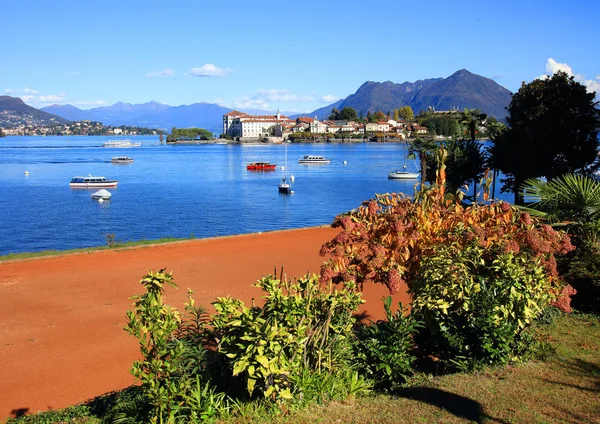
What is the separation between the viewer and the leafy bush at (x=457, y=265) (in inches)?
244

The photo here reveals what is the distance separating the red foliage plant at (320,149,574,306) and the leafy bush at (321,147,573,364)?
0.04 ft

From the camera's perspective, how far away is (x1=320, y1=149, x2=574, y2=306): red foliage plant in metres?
6.39

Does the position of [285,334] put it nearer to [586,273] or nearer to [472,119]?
[586,273]

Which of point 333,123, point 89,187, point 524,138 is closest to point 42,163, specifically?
point 89,187

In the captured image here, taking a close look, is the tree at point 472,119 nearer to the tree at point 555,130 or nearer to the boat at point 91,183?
the tree at point 555,130

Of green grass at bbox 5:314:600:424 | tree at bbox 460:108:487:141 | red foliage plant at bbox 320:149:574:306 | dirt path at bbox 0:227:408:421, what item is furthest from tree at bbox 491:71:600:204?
green grass at bbox 5:314:600:424

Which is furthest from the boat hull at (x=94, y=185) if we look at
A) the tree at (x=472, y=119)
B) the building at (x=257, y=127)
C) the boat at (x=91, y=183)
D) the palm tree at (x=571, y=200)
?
the building at (x=257, y=127)

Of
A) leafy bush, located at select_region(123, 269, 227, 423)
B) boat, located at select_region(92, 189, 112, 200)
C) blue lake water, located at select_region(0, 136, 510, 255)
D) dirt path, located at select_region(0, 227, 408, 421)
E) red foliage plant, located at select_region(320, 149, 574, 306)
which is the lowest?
blue lake water, located at select_region(0, 136, 510, 255)

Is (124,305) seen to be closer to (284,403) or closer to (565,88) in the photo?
(284,403)

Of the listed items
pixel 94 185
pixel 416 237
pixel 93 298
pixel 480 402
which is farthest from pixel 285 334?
pixel 94 185

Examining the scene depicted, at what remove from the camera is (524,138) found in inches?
940

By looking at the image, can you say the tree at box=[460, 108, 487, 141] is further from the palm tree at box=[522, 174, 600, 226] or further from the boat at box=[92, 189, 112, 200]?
the boat at box=[92, 189, 112, 200]

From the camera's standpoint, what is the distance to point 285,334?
16.0 ft

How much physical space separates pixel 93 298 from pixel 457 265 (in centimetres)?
780
